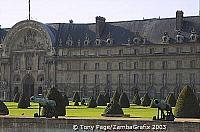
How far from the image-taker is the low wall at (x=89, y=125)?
34.1 meters

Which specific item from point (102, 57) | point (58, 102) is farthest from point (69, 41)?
point (58, 102)

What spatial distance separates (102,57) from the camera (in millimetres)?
94938

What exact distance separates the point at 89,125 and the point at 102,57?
58.8 m

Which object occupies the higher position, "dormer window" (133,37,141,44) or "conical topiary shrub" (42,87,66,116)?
"dormer window" (133,37,141,44)

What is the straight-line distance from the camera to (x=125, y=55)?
93.0 metres

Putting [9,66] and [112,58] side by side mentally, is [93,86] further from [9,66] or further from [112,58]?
[9,66]

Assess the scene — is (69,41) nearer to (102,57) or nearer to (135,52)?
(102,57)

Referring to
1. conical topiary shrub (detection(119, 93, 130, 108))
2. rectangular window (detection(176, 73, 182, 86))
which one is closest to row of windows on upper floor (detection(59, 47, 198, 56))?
rectangular window (detection(176, 73, 182, 86))

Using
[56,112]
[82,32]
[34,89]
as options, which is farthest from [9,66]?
[56,112]

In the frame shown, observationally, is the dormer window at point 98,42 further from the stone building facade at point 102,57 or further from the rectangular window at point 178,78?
the rectangular window at point 178,78

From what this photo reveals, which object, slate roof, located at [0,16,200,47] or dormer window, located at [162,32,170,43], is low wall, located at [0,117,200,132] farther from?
dormer window, located at [162,32,170,43]

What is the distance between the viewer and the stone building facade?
88750 mm

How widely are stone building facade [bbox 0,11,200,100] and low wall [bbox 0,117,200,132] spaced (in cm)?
5146

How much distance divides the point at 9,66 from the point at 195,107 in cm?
6757
